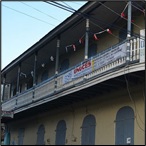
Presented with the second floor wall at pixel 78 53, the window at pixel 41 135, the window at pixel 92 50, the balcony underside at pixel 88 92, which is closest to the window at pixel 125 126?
the balcony underside at pixel 88 92

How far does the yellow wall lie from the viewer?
14.7m

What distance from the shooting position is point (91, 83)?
15.4 m

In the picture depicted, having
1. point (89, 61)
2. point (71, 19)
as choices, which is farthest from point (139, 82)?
point (71, 19)

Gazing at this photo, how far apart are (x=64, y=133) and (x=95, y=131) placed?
3.02 m

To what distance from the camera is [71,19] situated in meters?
18.1

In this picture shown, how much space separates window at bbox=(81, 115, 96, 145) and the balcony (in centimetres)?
184

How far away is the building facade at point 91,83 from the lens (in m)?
14.4

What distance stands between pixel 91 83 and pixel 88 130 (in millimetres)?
3203

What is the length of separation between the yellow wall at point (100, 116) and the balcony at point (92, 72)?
147 cm

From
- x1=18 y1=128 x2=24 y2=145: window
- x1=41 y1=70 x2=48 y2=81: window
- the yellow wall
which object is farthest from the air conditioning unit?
x1=18 y1=128 x2=24 y2=145: window

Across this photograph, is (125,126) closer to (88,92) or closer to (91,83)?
(91,83)

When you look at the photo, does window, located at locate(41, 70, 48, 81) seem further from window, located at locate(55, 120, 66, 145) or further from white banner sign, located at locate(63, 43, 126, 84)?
white banner sign, located at locate(63, 43, 126, 84)

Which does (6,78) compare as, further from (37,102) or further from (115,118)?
(115,118)

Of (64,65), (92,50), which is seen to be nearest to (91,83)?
(92,50)
